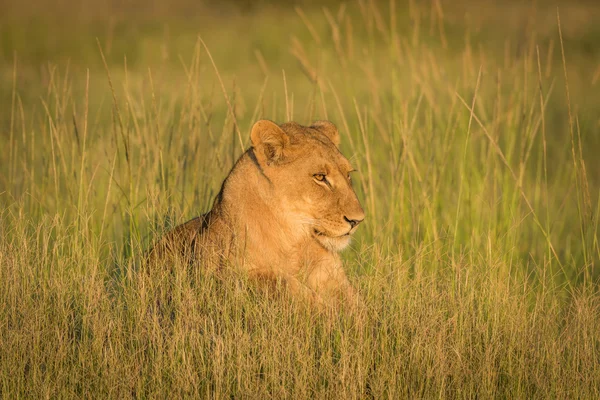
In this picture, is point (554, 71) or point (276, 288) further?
point (554, 71)

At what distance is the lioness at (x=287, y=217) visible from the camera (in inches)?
174

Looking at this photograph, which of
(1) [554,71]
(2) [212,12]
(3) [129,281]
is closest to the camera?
(3) [129,281]

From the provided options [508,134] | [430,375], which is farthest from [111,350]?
[508,134]

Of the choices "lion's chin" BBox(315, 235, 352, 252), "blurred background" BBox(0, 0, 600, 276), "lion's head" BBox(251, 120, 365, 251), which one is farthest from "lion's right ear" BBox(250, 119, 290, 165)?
"blurred background" BBox(0, 0, 600, 276)

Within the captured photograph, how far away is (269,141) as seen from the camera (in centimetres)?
448

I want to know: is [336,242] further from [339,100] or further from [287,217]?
[339,100]

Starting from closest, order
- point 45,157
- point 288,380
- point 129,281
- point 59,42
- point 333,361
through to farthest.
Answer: point 288,380
point 333,361
point 129,281
point 45,157
point 59,42

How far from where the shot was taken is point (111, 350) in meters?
3.72

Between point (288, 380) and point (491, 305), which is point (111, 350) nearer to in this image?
point (288, 380)

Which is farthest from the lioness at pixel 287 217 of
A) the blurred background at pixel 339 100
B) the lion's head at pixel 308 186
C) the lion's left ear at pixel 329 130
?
the blurred background at pixel 339 100

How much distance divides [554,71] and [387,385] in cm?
1486

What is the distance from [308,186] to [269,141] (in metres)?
0.30

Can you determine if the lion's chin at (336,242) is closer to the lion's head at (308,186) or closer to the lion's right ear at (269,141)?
the lion's head at (308,186)

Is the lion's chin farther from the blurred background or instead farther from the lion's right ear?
the blurred background
